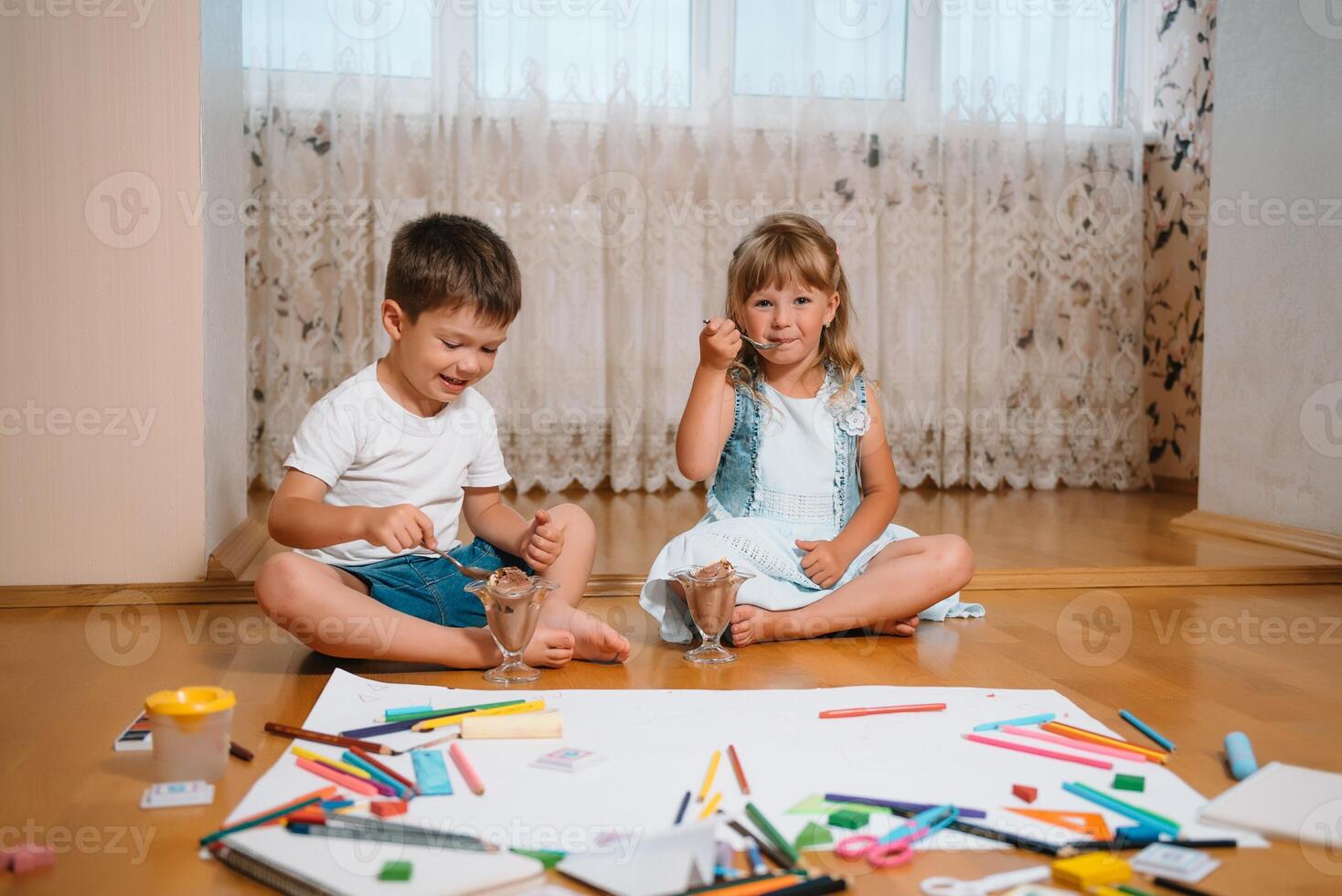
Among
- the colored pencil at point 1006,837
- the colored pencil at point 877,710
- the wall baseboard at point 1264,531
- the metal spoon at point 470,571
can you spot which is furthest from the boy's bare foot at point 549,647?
the wall baseboard at point 1264,531

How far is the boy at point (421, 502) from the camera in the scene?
124 cm

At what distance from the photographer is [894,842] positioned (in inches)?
30.8

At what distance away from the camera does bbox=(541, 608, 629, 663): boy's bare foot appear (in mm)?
1288

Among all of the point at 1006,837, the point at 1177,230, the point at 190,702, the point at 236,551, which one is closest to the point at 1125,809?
the point at 1006,837

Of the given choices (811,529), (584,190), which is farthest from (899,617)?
(584,190)

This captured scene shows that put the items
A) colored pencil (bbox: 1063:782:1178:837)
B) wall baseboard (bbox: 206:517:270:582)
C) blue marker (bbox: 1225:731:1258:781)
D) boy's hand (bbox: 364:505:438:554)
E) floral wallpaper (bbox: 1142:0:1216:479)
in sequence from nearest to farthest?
colored pencil (bbox: 1063:782:1178:837) < blue marker (bbox: 1225:731:1258:781) < boy's hand (bbox: 364:505:438:554) < wall baseboard (bbox: 206:517:270:582) < floral wallpaper (bbox: 1142:0:1216:479)

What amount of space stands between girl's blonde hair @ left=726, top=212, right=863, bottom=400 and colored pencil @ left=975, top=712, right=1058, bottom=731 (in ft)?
2.06

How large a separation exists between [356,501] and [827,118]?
1.88 metres

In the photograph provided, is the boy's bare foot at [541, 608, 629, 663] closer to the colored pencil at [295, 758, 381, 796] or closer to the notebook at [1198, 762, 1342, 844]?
the colored pencil at [295, 758, 381, 796]

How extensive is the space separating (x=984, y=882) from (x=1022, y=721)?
0.36 m

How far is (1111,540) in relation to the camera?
2.17 metres

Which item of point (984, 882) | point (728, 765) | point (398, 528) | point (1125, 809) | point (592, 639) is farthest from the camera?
point (592, 639)

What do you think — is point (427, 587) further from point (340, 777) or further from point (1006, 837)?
point (1006, 837)

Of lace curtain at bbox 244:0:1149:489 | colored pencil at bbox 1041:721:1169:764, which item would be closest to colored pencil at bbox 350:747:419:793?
colored pencil at bbox 1041:721:1169:764
